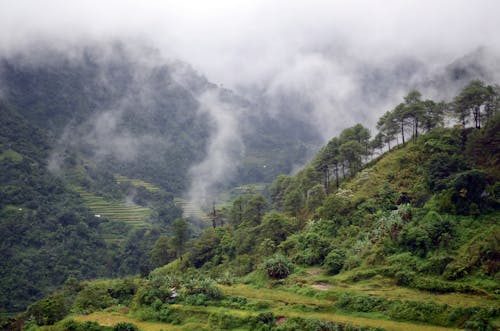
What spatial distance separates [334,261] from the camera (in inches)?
1475

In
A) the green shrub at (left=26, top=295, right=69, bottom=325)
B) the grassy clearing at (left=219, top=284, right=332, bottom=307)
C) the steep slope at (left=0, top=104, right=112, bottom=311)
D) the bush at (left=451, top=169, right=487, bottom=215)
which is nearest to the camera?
the grassy clearing at (left=219, top=284, right=332, bottom=307)

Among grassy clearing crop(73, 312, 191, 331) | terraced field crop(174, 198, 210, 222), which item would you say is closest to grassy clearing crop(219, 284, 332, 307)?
grassy clearing crop(73, 312, 191, 331)

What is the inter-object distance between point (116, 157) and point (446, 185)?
441 ft

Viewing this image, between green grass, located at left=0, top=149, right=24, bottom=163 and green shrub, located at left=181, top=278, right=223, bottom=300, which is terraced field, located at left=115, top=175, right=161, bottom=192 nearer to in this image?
green grass, located at left=0, top=149, right=24, bottom=163

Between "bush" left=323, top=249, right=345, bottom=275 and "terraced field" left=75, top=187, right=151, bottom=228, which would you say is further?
"terraced field" left=75, top=187, right=151, bottom=228

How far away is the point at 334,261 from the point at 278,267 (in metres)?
5.37

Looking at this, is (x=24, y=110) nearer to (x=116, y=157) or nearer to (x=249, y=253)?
(x=116, y=157)

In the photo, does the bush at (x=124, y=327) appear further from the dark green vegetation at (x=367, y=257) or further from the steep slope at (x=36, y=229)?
the steep slope at (x=36, y=229)

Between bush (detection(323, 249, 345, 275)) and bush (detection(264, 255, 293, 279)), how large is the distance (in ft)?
11.8

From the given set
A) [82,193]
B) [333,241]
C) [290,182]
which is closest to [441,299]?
[333,241]

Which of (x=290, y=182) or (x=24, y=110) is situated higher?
(x=24, y=110)

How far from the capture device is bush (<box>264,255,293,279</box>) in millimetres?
39062

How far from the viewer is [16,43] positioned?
574ft

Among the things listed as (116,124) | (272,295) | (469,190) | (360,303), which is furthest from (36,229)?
(469,190)
